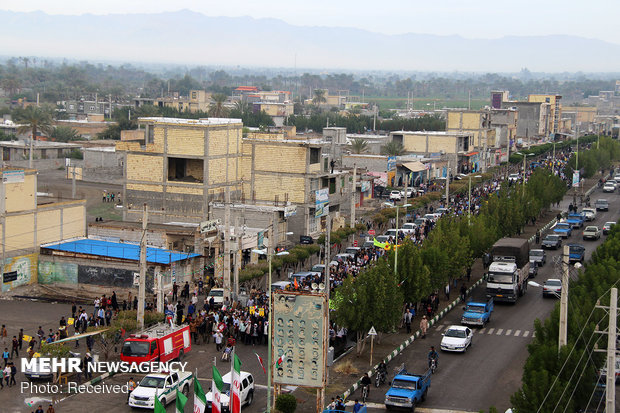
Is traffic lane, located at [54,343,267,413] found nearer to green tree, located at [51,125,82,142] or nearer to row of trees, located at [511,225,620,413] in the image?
row of trees, located at [511,225,620,413]

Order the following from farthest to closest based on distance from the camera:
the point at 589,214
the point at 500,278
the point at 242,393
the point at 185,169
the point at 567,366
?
1. the point at 589,214
2. the point at 185,169
3. the point at 500,278
4. the point at 242,393
5. the point at 567,366

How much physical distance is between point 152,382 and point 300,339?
4480 mm

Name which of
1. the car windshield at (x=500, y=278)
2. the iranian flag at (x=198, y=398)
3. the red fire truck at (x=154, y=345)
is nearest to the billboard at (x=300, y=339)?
the iranian flag at (x=198, y=398)

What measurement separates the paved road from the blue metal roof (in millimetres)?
12667

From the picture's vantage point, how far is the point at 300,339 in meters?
25.6

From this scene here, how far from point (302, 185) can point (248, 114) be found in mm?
90149

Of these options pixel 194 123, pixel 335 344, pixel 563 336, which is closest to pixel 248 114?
pixel 194 123

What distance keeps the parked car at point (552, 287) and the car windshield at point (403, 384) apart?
1642 cm

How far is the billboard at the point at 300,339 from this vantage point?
25406 mm

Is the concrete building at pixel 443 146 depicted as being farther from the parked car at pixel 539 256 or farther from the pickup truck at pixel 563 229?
the parked car at pixel 539 256

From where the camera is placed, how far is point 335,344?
108 feet

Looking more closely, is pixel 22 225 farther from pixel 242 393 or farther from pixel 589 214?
pixel 589 214

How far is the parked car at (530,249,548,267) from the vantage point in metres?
49.6

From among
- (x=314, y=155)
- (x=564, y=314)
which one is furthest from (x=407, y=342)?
(x=314, y=155)
